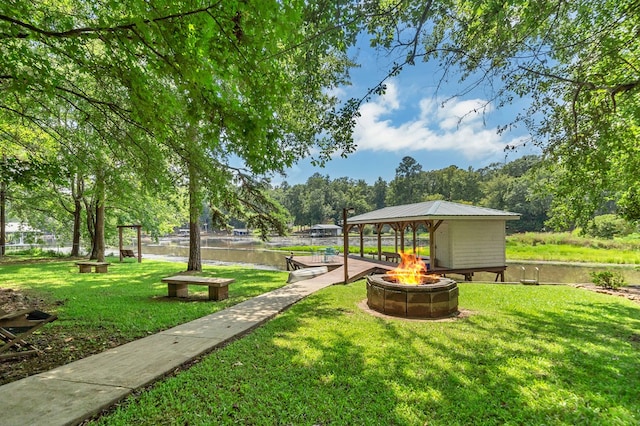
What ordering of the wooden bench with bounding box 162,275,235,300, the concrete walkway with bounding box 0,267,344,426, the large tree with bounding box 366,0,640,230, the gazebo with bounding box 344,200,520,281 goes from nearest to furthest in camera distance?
1. the concrete walkway with bounding box 0,267,344,426
2. the large tree with bounding box 366,0,640,230
3. the wooden bench with bounding box 162,275,235,300
4. the gazebo with bounding box 344,200,520,281

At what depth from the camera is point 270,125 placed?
13.6ft

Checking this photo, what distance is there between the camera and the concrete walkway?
103 inches

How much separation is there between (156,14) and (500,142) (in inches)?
240

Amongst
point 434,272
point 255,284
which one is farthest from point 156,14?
point 434,272

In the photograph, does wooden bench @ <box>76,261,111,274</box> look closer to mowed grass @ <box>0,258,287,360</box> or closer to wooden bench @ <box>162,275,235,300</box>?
mowed grass @ <box>0,258,287,360</box>

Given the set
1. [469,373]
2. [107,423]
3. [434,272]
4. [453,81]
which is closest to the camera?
[107,423]

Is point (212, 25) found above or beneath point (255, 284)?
above

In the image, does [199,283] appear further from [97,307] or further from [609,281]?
[609,281]

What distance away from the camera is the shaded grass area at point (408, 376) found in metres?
2.77

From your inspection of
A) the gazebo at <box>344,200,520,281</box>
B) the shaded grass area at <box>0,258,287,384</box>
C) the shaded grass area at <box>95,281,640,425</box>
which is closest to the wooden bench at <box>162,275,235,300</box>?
the shaded grass area at <box>0,258,287,384</box>

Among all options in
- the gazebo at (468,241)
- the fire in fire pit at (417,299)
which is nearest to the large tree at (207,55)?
the fire in fire pit at (417,299)

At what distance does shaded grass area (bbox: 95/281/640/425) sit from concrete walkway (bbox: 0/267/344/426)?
0.24 metres

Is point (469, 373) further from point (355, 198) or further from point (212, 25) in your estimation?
point (355, 198)

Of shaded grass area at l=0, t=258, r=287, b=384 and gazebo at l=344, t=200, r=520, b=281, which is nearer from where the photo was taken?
shaded grass area at l=0, t=258, r=287, b=384
